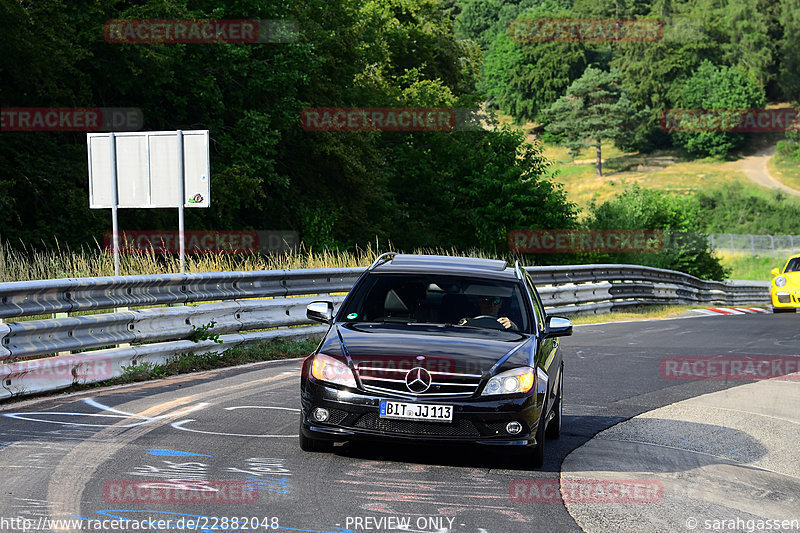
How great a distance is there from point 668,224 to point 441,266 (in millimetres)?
41030

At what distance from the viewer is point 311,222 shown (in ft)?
127

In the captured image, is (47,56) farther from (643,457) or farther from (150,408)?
(643,457)

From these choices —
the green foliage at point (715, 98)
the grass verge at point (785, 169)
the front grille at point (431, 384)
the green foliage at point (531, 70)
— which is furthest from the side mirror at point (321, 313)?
the green foliage at point (531, 70)

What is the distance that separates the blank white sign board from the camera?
16.2 metres

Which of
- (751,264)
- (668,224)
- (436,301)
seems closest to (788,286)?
(668,224)

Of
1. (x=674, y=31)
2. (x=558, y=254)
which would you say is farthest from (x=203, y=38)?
(x=674, y=31)

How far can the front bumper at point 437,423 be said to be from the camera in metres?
6.78

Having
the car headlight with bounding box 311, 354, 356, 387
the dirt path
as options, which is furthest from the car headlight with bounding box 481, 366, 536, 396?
the dirt path

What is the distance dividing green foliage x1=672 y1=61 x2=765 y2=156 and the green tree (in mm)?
6356

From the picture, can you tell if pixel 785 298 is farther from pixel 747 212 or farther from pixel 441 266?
pixel 747 212

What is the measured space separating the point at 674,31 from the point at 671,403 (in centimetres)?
13816

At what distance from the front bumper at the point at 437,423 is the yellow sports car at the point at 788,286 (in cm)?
2234

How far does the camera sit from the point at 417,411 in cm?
675

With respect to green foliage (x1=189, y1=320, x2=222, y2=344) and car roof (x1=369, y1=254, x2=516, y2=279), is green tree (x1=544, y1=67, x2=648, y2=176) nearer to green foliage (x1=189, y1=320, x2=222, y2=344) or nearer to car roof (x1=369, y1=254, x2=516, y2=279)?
green foliage (x1=189, y1=320, x2=222, y2=344)
